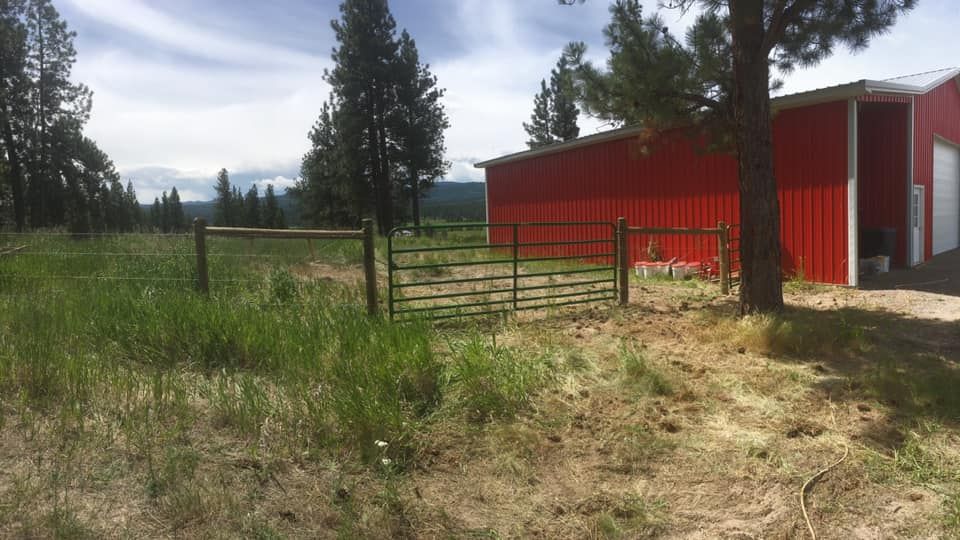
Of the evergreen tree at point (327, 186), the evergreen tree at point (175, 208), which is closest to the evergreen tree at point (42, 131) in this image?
the evergreen tree at point (327, 186)

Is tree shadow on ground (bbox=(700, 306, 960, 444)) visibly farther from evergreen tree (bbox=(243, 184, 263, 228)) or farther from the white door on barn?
evergreen tree (bbox=(243, 184, 263, 228))

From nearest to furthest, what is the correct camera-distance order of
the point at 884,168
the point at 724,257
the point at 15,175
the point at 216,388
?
the point at 216,388
the point at 724,257
the point at 884,168
the point at 15,175

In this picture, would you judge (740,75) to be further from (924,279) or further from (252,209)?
(252,209)

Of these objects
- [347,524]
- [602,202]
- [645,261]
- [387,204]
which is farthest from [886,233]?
[387,204]

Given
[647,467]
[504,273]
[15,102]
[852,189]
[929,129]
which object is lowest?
[647,467]

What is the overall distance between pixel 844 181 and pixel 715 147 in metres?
2.90

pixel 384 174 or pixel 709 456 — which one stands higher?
pixel 384 174

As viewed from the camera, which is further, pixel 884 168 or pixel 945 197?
pixel 945 197

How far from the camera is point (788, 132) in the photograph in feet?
34.1

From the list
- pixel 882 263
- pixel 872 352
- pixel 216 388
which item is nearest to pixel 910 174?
pixel 882 263

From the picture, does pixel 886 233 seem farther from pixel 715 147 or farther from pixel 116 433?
pixel 116 433

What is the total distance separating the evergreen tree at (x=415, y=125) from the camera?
94.5ft

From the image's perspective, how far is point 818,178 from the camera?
9.96m

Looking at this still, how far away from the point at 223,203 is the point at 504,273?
62.0 metres
